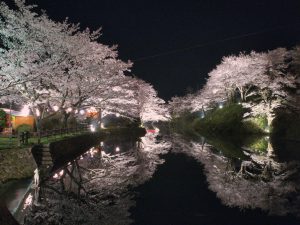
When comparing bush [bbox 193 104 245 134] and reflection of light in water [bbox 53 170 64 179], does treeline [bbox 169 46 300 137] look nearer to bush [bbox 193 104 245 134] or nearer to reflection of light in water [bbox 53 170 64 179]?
bush [bbox 193 104 245 134]

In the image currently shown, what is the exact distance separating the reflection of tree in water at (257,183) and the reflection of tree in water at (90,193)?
12.9 feet

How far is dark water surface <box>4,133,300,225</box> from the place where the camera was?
10.7 meters

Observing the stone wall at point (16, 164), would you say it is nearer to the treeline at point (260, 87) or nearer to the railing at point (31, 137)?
the railing at point (31, 137)

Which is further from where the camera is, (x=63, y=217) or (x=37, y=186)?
(x=37, y=186)

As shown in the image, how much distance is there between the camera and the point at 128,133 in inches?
2158

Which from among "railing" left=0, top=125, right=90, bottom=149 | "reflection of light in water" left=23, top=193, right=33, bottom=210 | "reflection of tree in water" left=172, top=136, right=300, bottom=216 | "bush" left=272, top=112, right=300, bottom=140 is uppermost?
"bush" left=272, top=112, right=300, bottom=140

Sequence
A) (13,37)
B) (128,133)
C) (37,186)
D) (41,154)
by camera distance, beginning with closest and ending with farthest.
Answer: (37,186) < (41,154) < (13,37) < (128,133)

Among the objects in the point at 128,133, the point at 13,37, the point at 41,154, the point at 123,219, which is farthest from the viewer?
the point at 128,133

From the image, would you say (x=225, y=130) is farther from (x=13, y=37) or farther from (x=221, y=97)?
(x=13, y=37)

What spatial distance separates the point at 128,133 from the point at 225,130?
644 inches

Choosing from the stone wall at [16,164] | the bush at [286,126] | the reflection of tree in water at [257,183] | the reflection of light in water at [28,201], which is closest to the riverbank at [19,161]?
the stone wall at [16,164]

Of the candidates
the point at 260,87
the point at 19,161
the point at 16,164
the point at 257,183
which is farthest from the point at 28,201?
the point at 260,87

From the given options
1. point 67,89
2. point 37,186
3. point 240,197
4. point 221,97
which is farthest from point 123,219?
point 221,97

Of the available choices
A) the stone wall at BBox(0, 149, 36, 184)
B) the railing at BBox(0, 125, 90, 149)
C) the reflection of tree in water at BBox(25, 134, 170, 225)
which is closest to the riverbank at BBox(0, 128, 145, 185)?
the stone wall at BBox(0, 149, 36, 184)
